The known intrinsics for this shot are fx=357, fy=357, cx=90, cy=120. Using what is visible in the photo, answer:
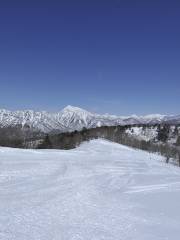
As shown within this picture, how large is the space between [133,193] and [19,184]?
5.17 m

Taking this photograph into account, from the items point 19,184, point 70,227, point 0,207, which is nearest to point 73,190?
point 19,184

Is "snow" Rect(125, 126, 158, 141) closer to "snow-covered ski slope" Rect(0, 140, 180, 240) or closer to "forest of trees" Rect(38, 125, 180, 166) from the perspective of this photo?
"forest of trees" Rect(38, 125, 180, 166)

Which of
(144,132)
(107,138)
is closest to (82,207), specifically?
(107,138)

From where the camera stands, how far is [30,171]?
19.7m

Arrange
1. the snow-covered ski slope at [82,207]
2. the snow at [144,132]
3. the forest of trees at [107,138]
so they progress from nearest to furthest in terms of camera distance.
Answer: the snow-covered ski slope at [82,207] → the forest of trees at [107,138] → the snow at [144,132]

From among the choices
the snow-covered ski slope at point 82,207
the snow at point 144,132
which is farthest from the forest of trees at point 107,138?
the snow-covered ski slope at point 82,207

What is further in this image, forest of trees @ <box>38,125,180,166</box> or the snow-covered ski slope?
forest of trees @ <box>38,125,180,166</box>

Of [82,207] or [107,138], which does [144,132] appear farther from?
[82,207]

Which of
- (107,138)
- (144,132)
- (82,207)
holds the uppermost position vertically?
(144,132)

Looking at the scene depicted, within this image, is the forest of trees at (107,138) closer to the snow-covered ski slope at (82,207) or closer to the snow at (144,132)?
the snow at (144,132)

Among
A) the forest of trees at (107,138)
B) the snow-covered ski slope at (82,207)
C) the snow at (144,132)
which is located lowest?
the snow-covered ski slope at (82,207)

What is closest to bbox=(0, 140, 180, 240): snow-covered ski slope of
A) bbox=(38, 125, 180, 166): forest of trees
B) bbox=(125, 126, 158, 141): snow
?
bbox=(38, 125, 180, 166): forest of trees

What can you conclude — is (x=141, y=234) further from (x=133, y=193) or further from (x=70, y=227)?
(x=133, y=193)

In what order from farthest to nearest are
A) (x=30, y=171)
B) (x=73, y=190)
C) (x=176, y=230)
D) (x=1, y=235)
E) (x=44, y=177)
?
(x=30, y=171), (x=44, y=177), (x=73, y=190), (x=176, y=230), (x=1, y=235)
